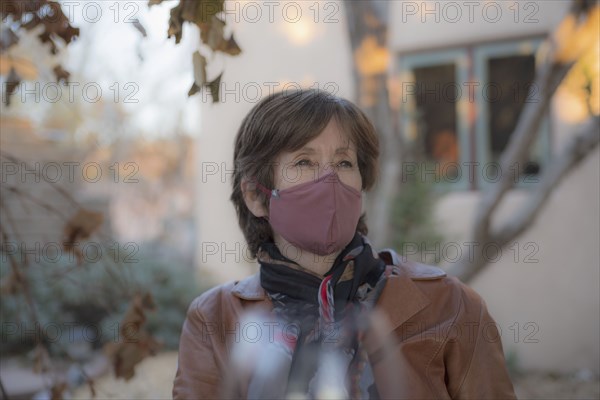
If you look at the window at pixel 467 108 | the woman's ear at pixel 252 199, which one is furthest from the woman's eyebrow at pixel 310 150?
the window at pixel 467 108

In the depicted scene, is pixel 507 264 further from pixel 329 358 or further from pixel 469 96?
pixel 329 358

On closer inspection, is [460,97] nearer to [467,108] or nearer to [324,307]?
[467,108]

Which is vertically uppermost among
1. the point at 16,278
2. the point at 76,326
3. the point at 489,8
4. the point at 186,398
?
the point at 489,8

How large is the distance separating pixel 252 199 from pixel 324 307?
0.53 metres

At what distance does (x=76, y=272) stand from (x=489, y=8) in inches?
202

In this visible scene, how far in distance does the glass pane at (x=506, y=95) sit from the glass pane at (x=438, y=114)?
35 centimetres

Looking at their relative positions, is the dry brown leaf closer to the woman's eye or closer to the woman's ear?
the woman's ear

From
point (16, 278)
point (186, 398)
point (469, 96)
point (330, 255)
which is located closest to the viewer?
point (186, 398)

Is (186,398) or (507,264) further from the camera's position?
(507,264)

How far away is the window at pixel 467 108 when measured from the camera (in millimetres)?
6461

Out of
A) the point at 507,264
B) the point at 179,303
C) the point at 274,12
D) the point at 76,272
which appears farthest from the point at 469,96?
the point at 76,272

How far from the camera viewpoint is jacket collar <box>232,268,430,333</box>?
205 cm

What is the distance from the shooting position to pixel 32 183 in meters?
8.55

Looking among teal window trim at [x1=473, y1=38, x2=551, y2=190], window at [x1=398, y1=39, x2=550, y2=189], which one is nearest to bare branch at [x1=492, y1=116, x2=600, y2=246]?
teal window trim at [x1=473, y1=38, x2=551, y2=190]
